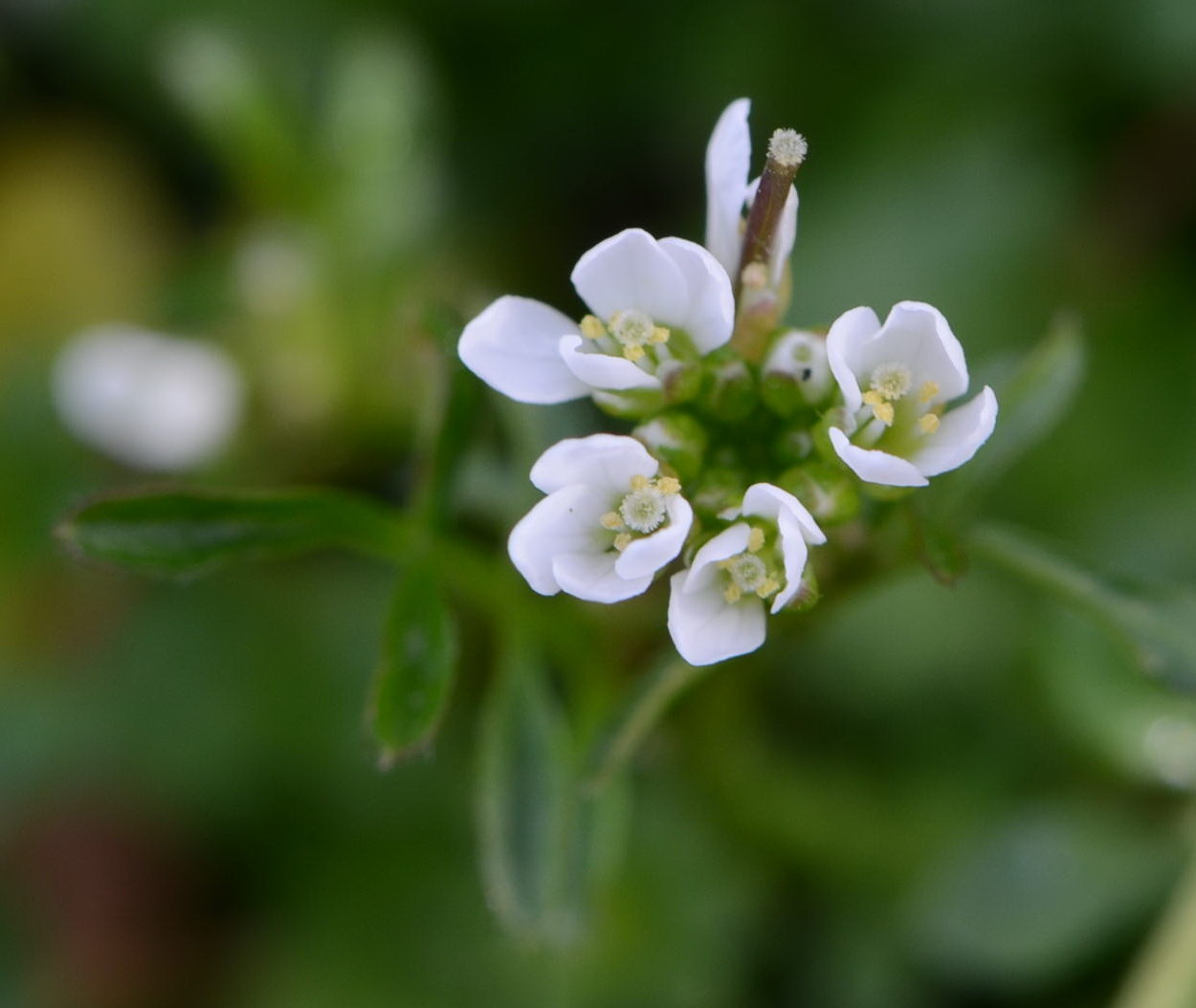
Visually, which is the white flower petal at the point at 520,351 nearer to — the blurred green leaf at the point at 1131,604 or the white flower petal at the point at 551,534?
the white flower petal at the point at 551,534

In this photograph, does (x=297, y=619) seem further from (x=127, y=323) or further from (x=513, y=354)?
(x=513, y=354)

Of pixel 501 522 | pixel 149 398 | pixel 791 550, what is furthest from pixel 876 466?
pixel 149 398

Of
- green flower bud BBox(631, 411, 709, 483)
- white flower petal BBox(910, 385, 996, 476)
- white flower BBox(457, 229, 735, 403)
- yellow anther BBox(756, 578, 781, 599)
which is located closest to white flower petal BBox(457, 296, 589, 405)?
white flower BBox(457, 229, 735, 403)

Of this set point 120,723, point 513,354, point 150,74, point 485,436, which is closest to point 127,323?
point 150,74

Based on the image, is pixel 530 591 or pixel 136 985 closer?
pixel 530 591

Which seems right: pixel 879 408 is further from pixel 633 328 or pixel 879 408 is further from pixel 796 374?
pixel 633 328
